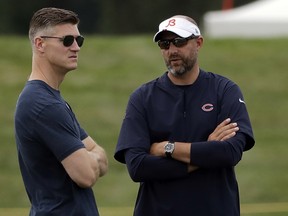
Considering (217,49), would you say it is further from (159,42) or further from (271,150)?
(159,42)

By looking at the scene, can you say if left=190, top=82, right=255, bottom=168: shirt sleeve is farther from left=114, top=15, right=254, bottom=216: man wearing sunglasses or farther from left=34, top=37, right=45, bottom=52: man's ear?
left=34, top=37, right=45, bottom=52: man's ear

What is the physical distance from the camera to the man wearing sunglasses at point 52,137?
5363mm

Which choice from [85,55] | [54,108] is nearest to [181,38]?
[54,108]

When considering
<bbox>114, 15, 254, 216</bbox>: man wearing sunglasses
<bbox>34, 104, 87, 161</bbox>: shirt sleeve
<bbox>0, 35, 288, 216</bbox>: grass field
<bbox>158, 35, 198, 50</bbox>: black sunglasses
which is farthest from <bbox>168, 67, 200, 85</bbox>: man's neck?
<bbox>0, 35, 288, 216</bbox>: grass field

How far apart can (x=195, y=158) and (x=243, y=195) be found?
7.35m

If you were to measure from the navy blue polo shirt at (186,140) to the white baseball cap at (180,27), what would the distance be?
10.2 inches

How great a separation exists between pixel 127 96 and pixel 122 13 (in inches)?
918

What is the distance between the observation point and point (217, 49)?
20.0 metres

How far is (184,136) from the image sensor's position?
602 centimetres

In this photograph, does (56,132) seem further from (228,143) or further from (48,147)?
(228,143)

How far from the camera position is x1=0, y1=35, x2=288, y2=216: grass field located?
1338 centimetres

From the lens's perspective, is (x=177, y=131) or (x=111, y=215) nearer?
(x=177, y=131)

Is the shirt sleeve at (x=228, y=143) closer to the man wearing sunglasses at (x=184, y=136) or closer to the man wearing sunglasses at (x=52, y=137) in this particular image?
the man wearing sunglasses at (x=184, y=136)

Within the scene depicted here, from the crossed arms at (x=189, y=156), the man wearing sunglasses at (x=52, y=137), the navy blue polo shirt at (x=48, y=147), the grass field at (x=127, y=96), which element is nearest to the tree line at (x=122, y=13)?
the grass field at (x=127, y=96)
